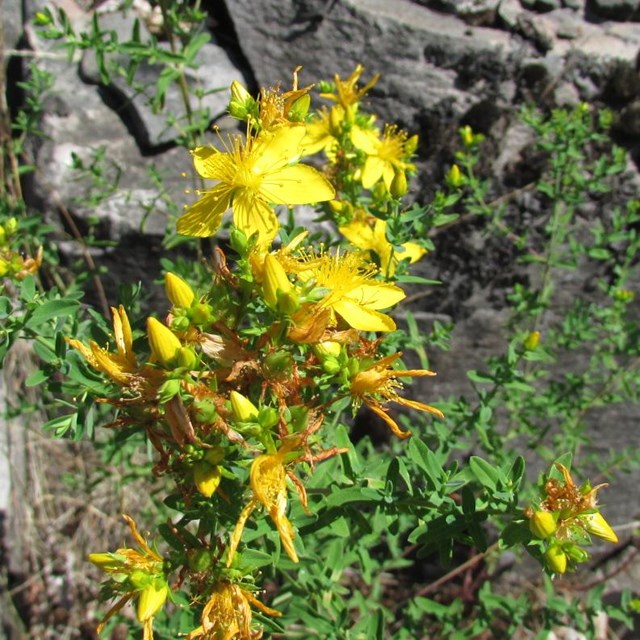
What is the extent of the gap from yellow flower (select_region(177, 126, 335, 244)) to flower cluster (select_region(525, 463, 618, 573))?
28.1 inches

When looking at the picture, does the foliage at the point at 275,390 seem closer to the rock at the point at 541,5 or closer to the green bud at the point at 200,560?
the green bud at the point at 200,560

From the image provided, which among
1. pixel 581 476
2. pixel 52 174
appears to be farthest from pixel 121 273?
pixel 581 476

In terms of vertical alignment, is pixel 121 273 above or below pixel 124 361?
below

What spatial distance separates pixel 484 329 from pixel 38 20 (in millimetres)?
2102

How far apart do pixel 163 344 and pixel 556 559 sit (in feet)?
2.45

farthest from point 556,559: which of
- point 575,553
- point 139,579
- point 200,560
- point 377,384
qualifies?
point 139,579

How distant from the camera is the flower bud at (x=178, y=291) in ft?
3.68

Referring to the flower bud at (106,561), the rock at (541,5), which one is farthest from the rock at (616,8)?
the flower bud at (106,561)

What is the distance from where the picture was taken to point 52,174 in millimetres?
2834

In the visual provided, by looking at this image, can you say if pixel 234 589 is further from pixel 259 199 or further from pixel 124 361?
pixel 259 199

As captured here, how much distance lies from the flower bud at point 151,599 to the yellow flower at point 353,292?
581 millimetres

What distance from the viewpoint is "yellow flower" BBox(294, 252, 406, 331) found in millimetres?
1286

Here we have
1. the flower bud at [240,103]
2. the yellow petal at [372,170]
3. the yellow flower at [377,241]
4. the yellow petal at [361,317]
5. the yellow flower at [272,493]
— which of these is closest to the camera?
the yellow flower at [272,493]

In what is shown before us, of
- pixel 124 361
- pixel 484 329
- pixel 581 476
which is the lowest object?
pixel 581 476
